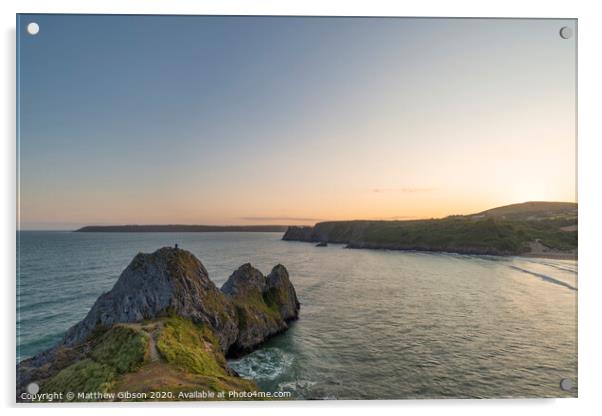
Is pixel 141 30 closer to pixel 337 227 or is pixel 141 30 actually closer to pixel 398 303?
pixel 398 303

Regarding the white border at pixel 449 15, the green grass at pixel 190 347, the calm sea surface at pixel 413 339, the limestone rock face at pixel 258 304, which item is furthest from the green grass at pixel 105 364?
the limestone rock face at pixel 258 304

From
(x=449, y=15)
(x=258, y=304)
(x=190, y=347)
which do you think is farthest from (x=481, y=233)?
(x=190, y=347)

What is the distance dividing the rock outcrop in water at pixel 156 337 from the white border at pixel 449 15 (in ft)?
3.01

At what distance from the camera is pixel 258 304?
1515cm

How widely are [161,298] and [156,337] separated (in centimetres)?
209

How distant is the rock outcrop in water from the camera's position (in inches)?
258

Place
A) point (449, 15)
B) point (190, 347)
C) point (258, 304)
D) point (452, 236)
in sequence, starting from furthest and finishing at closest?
point (452, 236), point (258, 304), point (190, 347), point (449, 15)

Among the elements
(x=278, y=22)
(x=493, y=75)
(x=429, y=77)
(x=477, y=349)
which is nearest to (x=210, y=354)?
(x=477, y=349)

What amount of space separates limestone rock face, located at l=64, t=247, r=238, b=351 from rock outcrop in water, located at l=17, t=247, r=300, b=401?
3 centimetres

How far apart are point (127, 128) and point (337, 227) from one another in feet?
240

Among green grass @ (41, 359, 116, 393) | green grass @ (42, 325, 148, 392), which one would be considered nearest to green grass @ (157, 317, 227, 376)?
green grass @ (42, 325, 148, 392)

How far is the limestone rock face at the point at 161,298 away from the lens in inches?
349

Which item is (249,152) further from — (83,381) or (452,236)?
(452,236)
